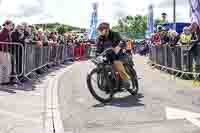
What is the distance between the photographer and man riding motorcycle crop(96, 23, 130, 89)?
9.90 metres

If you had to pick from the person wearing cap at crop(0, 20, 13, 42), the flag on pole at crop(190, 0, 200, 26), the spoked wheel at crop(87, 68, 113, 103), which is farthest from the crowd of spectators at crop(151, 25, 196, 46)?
the person wearing cap at crop(0, 20, 13, 42)

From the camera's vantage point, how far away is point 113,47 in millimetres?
9977

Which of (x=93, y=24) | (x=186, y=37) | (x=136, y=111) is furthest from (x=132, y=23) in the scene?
(x=136, y=111)

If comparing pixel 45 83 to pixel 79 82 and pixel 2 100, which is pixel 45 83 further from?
pixel 2 100

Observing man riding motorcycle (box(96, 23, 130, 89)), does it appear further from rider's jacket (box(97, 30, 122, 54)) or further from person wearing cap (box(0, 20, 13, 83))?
person wearing cap (box(0, 20, 13, 83))

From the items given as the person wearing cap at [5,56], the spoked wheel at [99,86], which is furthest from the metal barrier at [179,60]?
the person wearing cap at [5,56]

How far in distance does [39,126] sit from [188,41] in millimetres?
8393

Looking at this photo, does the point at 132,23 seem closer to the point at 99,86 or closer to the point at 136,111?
the point at 99,86

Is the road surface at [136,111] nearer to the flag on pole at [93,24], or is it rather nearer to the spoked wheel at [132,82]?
the spoked wheel at [132,82]

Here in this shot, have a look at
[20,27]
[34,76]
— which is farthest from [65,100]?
[34,76]

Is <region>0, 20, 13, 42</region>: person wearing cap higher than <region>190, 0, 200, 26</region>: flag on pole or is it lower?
lower

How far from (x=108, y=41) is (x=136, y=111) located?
2.27m

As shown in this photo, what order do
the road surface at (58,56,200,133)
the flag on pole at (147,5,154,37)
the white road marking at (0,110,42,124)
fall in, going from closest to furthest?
the road surface at (58,56,200,133)
the white road marking at (0,110,42,124)
the flag on pole at (147,5,154,37)

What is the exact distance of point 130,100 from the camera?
9.89 m
